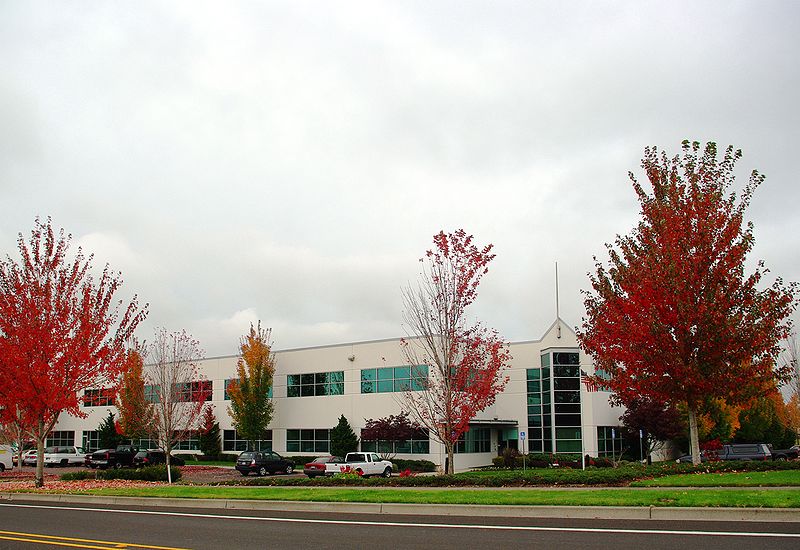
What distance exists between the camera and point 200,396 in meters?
51.6

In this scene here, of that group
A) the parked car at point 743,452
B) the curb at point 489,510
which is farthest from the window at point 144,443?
the curb at point 489,510

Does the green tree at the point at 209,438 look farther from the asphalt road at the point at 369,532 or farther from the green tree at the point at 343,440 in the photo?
the asphalt road at the point at 369,532

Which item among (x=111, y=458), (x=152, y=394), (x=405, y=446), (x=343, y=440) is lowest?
(x=111, y=458)

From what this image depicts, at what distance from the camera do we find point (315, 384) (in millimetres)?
52594

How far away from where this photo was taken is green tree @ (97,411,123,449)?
6038 cm

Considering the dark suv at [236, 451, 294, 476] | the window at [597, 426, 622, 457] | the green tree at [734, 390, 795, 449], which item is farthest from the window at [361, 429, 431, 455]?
the green tree at [734, 390, 795, 449]

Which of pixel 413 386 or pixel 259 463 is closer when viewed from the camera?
pixel 259 463

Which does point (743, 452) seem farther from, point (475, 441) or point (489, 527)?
point (489, 527)

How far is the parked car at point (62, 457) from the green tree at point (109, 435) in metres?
3.31

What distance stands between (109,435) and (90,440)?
729cm

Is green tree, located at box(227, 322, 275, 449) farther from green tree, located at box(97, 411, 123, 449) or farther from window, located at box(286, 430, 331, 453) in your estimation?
green tree, located at box(97, 411, 123, 449)

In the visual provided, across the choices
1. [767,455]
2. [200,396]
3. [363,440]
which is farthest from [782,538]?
[200,396]

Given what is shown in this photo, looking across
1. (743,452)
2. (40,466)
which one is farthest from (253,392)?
(743,452)

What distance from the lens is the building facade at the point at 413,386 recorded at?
150 ft
